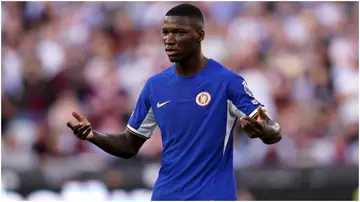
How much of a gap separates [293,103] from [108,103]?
112 inches

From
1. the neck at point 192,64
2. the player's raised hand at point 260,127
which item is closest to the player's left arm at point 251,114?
the player's raised hand at point 260,127

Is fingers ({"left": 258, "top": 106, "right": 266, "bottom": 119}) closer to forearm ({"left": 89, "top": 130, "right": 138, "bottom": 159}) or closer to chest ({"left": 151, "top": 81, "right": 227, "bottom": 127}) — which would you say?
chest ({"left": 151, "top": 81, "right": 227, "bottom": 127})

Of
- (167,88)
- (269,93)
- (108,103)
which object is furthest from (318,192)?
(167,88)

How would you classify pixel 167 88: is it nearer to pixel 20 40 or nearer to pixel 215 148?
pixel 215 148

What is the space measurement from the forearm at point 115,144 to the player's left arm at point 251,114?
1.00 m

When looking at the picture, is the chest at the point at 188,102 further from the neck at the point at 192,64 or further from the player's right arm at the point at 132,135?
the player's right arm at the point at 132,135

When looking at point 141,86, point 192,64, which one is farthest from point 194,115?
point 141,86

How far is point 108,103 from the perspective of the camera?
43.1ft

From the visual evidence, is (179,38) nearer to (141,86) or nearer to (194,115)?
(194,115)

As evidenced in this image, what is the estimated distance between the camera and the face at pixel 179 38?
6.62 m

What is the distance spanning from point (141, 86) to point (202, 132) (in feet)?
22.9

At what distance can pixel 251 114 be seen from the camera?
6.45m

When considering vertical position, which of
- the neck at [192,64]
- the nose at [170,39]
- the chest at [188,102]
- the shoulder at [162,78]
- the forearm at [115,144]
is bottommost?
the forearm at [115,144]

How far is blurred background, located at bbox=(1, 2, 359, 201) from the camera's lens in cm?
1150
